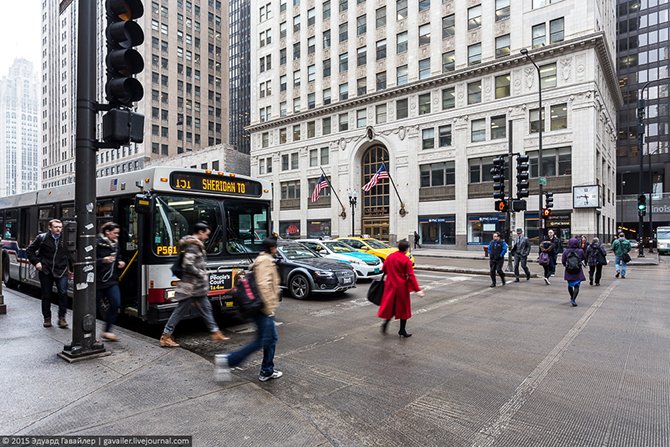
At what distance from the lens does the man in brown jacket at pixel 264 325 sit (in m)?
4.46

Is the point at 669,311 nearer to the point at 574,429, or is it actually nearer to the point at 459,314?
the point at 459,314

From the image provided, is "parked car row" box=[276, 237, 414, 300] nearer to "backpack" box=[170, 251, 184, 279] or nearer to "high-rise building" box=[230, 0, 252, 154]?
"backpack" box=[170, 251, 184, 279]

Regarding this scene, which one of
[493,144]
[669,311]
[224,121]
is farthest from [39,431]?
[224,121]

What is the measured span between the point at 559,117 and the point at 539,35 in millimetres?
6983

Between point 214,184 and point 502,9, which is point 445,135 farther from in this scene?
point 214,184

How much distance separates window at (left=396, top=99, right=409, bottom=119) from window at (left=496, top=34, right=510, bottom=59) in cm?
882

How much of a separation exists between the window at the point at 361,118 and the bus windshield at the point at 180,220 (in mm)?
35855

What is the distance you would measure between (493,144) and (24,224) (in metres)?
31.4

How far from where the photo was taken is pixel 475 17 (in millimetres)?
34438

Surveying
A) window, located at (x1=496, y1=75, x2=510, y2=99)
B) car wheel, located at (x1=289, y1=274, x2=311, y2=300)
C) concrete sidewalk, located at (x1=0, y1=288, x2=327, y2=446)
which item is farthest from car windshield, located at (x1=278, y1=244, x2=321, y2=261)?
window, located at (x1=496, y1=75, x2=510, y2=99)

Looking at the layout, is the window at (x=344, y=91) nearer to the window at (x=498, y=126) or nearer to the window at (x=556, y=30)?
the window at (x=498, y=126)

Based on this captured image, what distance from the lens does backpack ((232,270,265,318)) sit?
4.39m

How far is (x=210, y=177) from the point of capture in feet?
23.6

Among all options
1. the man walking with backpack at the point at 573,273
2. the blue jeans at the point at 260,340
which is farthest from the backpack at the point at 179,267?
the man walking with backpack at the point at 573,273
